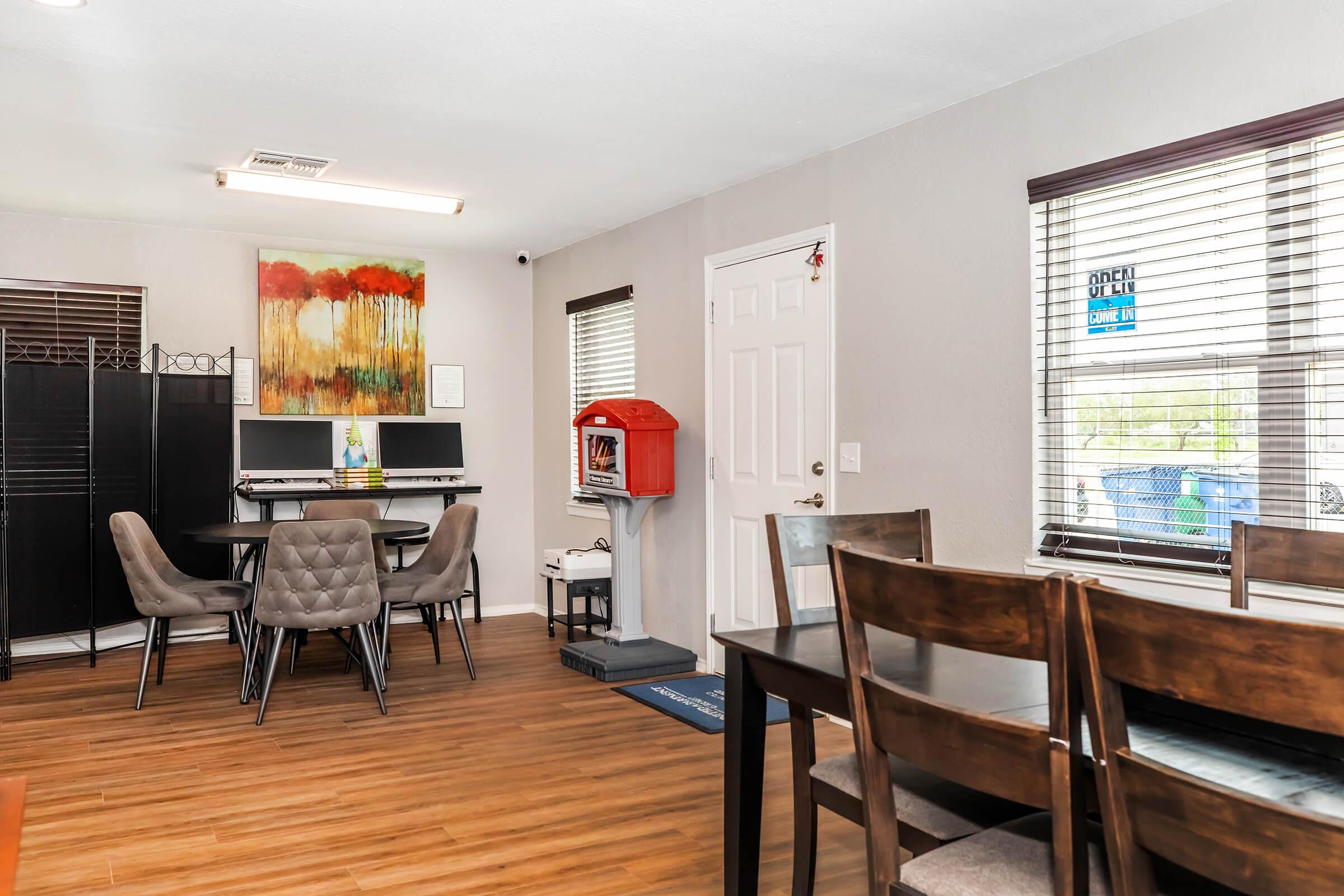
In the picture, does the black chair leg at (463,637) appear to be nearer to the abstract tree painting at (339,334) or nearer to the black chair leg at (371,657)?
the black chair leg at (371,657)

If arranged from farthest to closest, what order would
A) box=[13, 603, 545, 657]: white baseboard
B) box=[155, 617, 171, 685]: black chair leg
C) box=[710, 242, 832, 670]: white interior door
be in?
box=[13, 603, 545, 657]: white baseboard, box=[155, 617, 171, 685]: black chair leg, box=[710, 242, 832, 670]: white interior door

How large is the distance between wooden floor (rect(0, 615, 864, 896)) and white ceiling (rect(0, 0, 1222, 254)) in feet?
8.59

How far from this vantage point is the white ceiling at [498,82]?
316 centimetres

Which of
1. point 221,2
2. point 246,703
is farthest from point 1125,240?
point 246,703

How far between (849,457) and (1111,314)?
136 centimetres

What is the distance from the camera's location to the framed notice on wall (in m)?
7.17

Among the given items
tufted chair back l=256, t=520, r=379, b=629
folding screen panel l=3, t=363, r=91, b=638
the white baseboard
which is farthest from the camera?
the white baseboard

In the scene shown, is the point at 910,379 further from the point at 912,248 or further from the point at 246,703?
the point at 246,703

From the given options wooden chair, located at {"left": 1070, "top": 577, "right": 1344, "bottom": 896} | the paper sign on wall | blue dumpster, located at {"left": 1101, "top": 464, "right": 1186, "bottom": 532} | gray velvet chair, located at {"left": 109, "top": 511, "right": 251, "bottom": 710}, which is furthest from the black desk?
wooden chair, located at {"left": 1070, "top": 577, "right": 1344, "bottom": 896}

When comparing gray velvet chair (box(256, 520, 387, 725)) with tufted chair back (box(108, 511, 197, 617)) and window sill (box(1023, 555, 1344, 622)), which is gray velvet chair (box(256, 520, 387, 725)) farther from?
window sill (box(1023, 555, 1344, 622))

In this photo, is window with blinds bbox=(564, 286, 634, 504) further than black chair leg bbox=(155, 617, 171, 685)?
Yes

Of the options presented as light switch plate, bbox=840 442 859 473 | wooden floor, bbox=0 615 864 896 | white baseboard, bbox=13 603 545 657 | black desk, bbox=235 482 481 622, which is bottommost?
wooden floor, bbox=0 615 864 896

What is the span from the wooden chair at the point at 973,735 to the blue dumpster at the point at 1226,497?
1.66 metres

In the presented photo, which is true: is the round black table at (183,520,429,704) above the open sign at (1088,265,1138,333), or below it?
below
